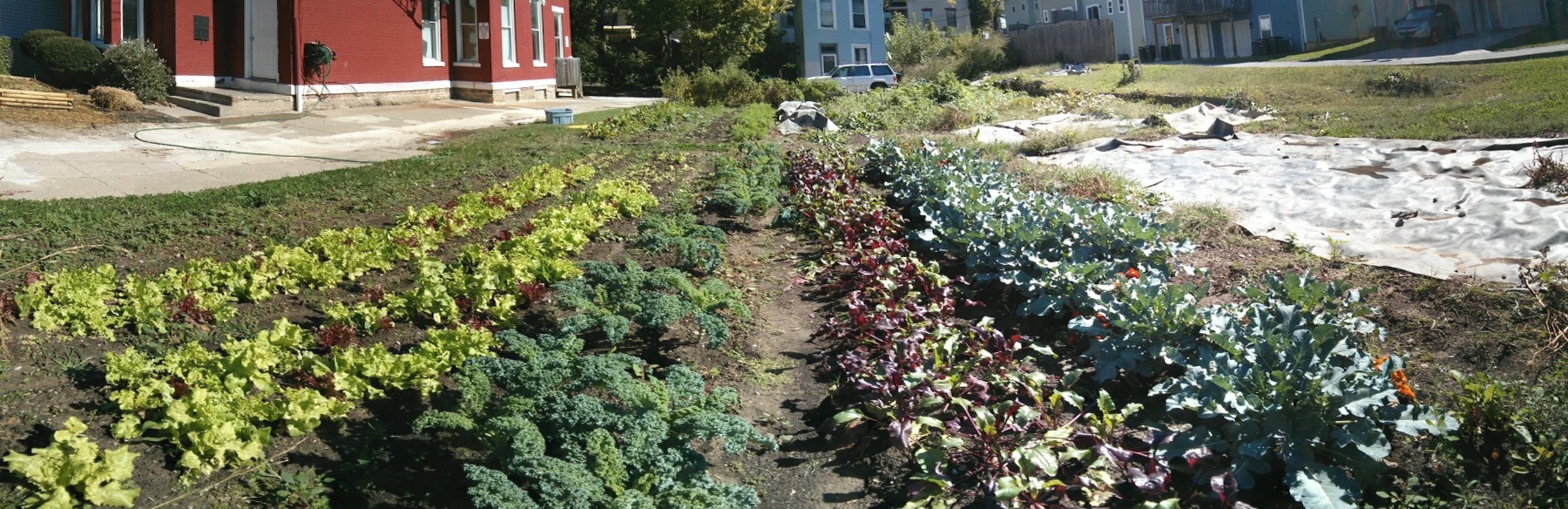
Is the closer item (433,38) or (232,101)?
(232,101)

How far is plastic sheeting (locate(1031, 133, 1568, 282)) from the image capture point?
20.9 feet

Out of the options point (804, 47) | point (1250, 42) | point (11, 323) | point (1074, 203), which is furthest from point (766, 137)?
point (804, 47)

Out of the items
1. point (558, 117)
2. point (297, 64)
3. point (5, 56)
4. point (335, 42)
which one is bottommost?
point (558, 117)

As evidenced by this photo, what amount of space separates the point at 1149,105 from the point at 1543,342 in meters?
13.4

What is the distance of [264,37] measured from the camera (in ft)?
64.2

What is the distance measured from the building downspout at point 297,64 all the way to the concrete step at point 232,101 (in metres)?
0.18

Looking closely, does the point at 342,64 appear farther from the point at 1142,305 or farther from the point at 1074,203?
the point at 1142,305

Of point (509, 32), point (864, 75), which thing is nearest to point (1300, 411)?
point (509, 32)

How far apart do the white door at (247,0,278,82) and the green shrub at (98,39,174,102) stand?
6.97 feet

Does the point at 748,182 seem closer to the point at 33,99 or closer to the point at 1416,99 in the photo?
the point at 1416,99

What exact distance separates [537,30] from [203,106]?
1085 cm

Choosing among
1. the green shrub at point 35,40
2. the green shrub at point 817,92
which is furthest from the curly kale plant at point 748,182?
the green shrub at point 35,40

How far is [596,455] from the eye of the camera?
367cm

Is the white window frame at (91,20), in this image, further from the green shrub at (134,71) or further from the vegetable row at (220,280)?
the vegetable row at (220,280)
